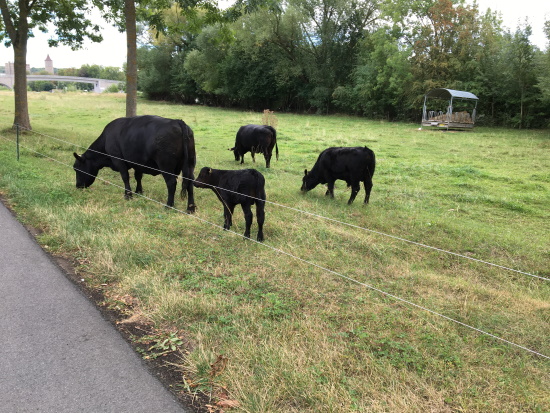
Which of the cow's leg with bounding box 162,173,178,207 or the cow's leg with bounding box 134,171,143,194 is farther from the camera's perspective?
the cow's leg with bounding box 134,171,143,194

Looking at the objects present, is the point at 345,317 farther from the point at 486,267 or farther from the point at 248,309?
the point at 486,267

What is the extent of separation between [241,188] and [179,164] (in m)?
2.09

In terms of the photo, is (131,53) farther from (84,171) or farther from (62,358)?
(62,358)

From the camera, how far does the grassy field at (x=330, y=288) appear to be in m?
2.82

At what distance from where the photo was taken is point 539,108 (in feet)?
93.4

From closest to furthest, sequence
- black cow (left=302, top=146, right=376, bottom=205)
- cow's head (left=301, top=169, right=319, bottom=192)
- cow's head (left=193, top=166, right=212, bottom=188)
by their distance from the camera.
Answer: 1. cow's head (left=193, top=166, right=212, bottom=188)
2. black cow (left=302, top=146, right=376, bottom=205)
3. cow's head (left=301, top=169, right=319, bottom=192)

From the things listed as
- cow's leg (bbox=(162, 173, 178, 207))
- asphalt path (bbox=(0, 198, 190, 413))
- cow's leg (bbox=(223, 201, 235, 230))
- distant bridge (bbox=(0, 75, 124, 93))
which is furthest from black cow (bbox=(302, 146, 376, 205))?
distant bridge (bbox=(0, 75, 124, 93))

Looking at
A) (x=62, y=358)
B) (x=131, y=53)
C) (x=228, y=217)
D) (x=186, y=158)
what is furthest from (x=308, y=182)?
(x=131, y=53)

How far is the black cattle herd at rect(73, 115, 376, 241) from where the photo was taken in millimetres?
5891

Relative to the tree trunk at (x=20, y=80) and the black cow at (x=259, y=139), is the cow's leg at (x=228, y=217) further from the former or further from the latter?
the tree trunk at (x=20, y=80)

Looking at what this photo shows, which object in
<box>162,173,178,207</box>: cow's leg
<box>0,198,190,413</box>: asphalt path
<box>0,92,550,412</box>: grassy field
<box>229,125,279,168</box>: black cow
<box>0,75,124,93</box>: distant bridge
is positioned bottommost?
<box>0,198,190,413</box>: asphalt path

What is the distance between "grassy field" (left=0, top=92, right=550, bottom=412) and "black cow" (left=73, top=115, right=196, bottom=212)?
456mm

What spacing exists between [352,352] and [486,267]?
129 inches

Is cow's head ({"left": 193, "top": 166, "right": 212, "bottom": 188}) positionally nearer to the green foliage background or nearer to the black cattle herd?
the black cattle herd
